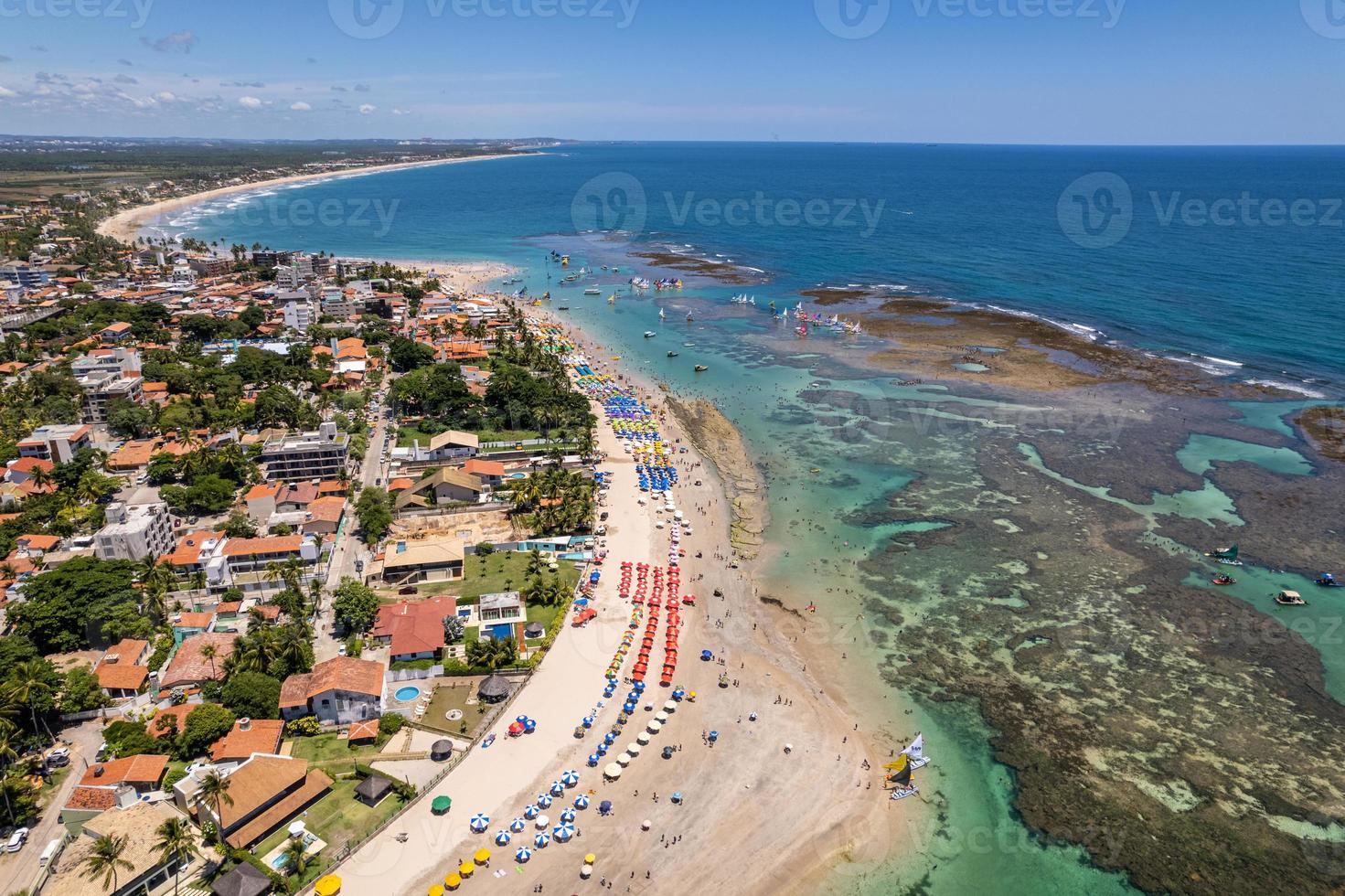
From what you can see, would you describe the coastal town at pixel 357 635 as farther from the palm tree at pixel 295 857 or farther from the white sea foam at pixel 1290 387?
the white sea foam at pixel 1290 387

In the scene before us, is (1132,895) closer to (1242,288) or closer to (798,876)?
(798,876)

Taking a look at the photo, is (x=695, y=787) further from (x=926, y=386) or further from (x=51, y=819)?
(x=926, y=386)

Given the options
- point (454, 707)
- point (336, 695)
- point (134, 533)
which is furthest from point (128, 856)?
point (134, 533)

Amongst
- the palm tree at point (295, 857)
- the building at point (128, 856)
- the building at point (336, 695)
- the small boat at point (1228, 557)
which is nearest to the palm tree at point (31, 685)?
the building at point (128, 856)

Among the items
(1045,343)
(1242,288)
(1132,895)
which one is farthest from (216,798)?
(1242,288)

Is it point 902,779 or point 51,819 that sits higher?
point 51,819
